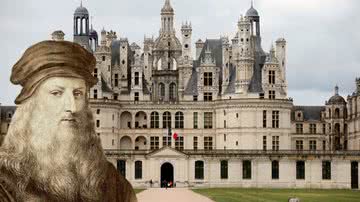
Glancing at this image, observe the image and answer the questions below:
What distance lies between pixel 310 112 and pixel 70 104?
94247 mm

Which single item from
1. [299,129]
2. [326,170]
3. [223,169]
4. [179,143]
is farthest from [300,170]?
[299,129]

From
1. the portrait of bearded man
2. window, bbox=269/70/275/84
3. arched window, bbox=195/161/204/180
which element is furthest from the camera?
window, bbox=269/70/275/84

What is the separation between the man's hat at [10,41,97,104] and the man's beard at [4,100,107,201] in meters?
0.10

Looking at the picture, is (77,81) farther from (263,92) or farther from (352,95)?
(352,95)

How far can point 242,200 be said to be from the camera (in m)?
44.0

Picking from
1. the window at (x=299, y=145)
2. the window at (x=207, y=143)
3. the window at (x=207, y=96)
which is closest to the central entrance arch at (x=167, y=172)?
the window at (x=207, y=143)

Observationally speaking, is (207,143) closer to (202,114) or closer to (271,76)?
(202,114)

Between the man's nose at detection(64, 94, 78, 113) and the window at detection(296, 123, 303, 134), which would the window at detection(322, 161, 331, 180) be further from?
the man's nose at detection(64, 94, 78, 113)

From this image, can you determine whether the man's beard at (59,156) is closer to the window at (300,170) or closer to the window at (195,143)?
the window at (300,170)

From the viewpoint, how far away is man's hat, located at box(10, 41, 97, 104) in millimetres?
3762

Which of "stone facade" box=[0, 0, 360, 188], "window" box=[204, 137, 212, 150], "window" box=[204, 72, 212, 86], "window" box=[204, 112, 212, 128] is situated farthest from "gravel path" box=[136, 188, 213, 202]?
"window" box=[204, 72, 212, 86]

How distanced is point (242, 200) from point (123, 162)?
90.7ft

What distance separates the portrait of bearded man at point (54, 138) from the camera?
3.58 metres

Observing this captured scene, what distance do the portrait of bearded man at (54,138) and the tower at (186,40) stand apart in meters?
74.5
